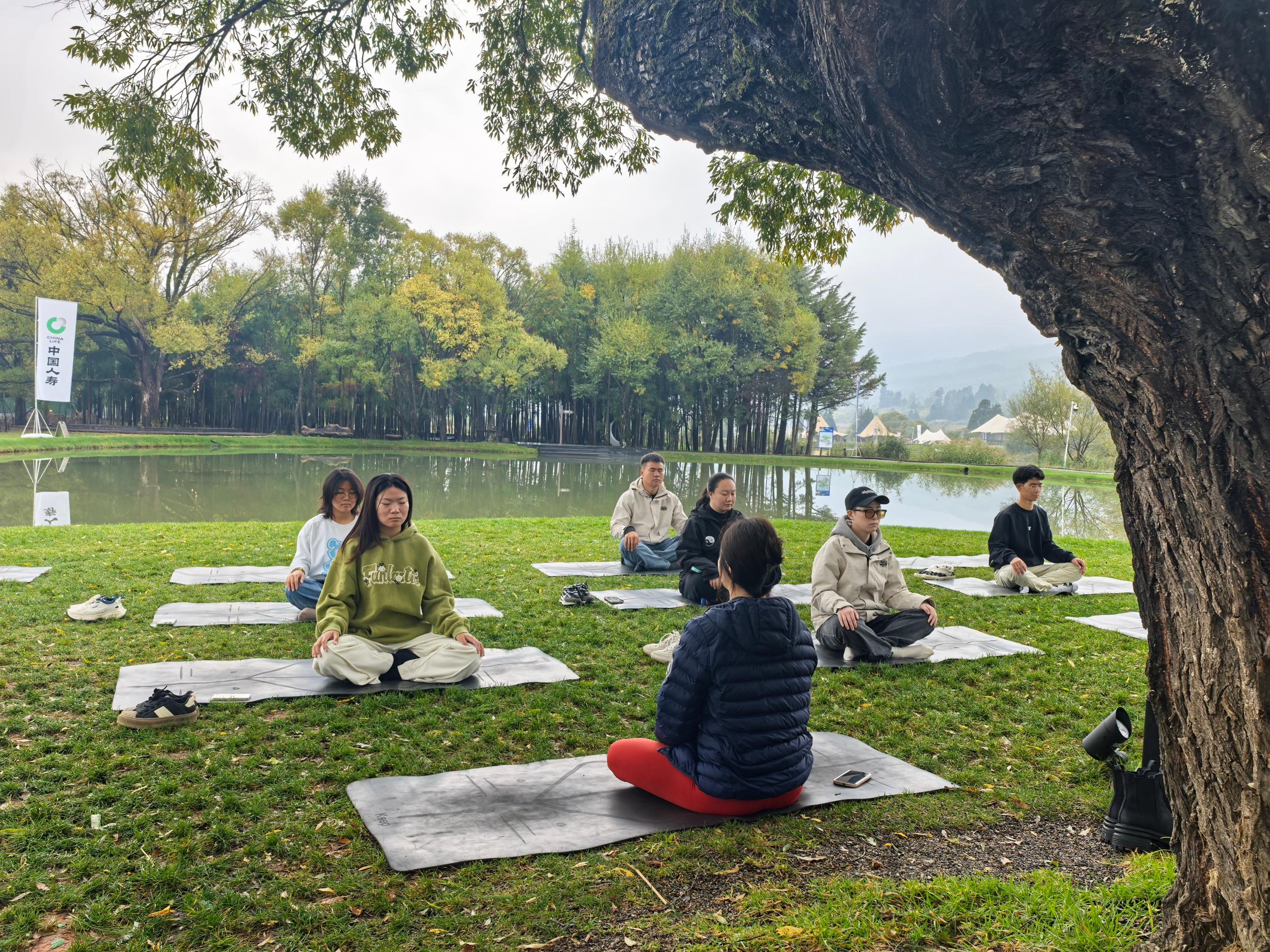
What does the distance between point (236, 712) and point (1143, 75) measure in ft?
15.3

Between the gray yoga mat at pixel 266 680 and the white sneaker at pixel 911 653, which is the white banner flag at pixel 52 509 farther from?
the white sneaker at pixel 911 653

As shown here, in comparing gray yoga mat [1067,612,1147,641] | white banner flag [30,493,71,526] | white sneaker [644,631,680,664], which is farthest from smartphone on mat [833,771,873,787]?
white banner flag [30,493,71,526]

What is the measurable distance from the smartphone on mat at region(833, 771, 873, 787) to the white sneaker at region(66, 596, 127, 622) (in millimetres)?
5343

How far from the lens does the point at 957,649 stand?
20.4ft

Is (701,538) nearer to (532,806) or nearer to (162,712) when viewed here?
(532,806)

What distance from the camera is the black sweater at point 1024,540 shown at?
8.24 meters

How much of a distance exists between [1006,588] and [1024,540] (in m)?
0.53

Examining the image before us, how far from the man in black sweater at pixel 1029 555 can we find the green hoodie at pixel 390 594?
571 cm

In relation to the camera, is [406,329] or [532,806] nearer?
[532,806]

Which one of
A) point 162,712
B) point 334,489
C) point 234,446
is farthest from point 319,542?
point 234,446

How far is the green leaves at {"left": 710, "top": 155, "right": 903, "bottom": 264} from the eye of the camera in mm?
8500

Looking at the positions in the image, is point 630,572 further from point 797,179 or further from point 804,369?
point 804,369

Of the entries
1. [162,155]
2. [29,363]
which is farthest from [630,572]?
[29,363]

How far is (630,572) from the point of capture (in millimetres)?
9008
